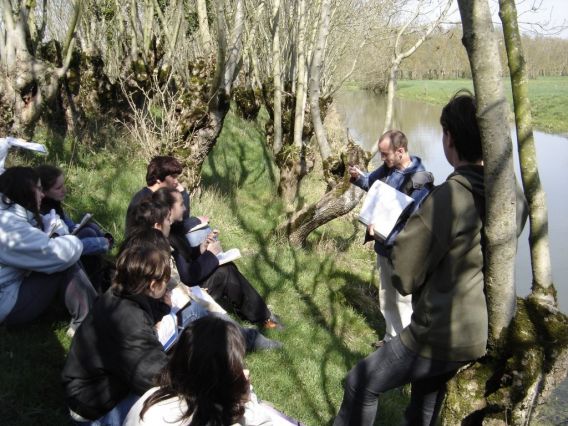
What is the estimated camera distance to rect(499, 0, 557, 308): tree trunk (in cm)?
225

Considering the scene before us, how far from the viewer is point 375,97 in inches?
1606

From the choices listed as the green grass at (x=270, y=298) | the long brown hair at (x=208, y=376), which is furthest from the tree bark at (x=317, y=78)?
the long brown hair at (x=208, y=376)

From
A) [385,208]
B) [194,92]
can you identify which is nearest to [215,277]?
[385,208]

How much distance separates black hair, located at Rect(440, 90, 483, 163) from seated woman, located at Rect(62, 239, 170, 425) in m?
1.49

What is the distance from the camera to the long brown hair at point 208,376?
188cm

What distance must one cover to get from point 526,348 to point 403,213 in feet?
6.06

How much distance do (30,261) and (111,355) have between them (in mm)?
1108

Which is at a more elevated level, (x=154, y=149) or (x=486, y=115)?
(x=486, y=115)

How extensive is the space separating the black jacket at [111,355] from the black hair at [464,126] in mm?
1597

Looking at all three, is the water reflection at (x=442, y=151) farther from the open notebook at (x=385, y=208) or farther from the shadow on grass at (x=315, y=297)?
the open notebook at (x=385, y=208)

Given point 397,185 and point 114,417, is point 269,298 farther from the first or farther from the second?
point 114,417

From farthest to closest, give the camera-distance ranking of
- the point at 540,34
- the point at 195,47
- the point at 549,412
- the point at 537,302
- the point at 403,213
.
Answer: the point at 195,47, the point at 540,34, the point at 549,412, the point at 403,213, the point at 537,302

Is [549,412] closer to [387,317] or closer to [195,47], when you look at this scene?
[387,317]

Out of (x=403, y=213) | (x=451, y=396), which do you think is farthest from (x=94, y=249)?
(x=451, y=396)
